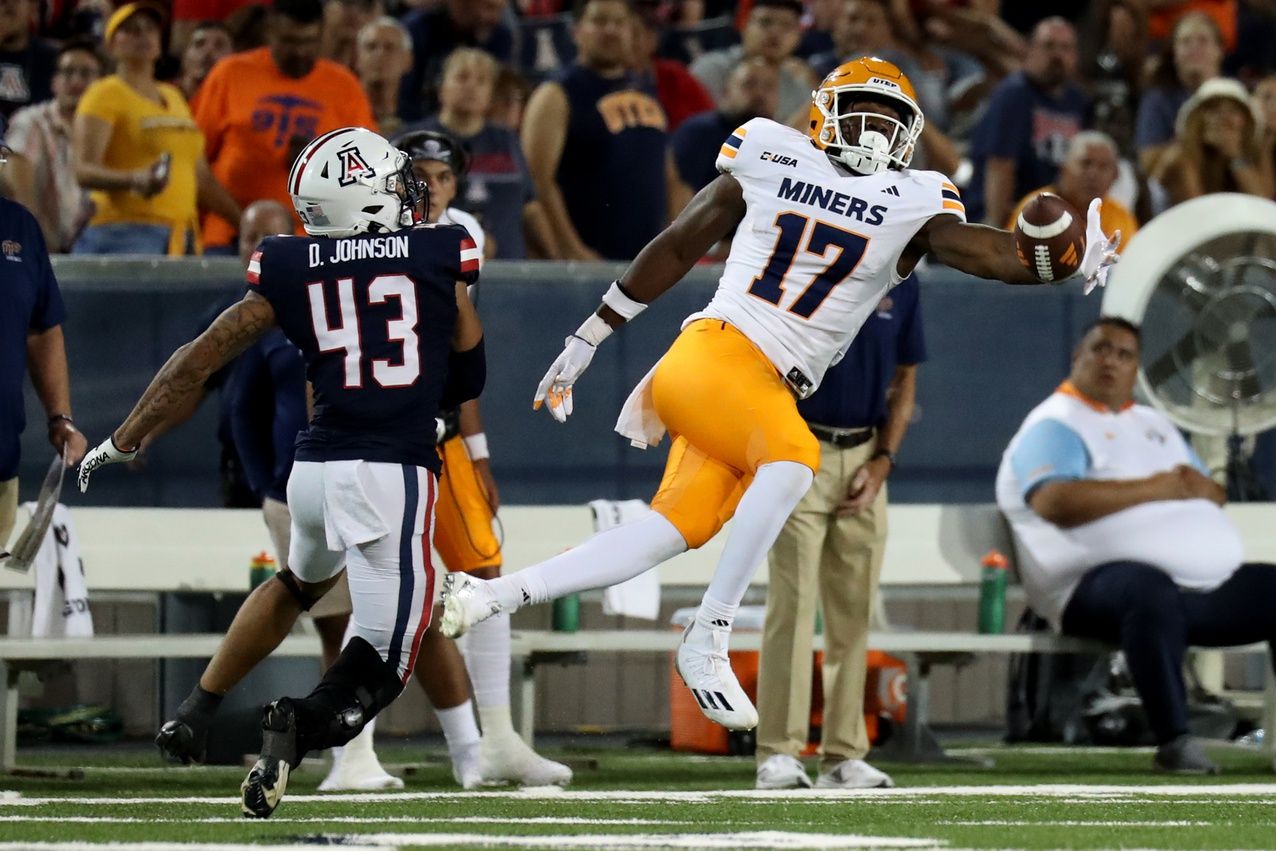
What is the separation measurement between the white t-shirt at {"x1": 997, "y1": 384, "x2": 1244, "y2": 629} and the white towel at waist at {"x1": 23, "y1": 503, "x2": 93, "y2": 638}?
3.44 meters

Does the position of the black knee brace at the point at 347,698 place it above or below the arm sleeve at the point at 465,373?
below

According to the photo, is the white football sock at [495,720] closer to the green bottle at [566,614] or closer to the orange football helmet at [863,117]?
the green bottle at [566,614]

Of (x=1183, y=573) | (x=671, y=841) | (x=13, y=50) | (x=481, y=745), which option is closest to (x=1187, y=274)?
(x=1183, y=573)

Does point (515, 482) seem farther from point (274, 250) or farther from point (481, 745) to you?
point (274, 250)

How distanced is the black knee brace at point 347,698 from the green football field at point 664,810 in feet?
0.66

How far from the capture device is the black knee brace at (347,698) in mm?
5352

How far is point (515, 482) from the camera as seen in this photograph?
9156 mm

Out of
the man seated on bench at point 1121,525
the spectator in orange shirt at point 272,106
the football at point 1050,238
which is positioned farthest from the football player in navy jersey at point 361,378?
the spectator in orange shirt at point 272,106

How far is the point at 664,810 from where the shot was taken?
5891mm

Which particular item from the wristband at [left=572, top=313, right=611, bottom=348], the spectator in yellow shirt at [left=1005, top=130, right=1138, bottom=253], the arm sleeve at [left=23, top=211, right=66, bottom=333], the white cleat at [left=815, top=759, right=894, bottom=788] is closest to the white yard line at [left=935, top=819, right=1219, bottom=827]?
the white cleat at [left=815, top=759, right=894, bottom=788]

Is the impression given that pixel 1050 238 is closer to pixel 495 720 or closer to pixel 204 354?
pixel 204 354

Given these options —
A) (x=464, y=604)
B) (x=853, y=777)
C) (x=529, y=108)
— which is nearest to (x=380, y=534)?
(x=464, y=604)

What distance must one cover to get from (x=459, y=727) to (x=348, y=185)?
1.96 meters

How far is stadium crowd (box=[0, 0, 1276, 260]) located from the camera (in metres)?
9.23
